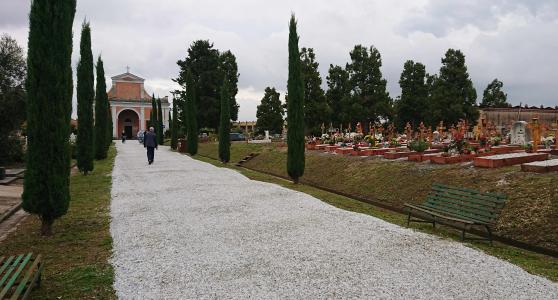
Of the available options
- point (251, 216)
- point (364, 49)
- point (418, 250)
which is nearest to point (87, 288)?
point (251, 216)

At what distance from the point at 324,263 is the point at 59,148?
14.9ft

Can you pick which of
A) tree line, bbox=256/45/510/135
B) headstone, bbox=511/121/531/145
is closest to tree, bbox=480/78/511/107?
tree line, bbox=256/45/510/135

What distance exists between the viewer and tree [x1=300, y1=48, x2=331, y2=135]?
34.2 meters

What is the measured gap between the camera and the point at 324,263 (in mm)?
4781

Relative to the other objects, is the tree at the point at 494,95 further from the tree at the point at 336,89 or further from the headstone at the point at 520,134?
the headstone at the point at 520,134

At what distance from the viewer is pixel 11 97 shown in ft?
57.3

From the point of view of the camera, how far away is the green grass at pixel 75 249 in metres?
4.06

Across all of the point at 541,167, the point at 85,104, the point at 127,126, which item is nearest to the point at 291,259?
the point at 541,167

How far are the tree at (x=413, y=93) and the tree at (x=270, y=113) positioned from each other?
45.7ft

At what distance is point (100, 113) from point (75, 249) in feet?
53.5

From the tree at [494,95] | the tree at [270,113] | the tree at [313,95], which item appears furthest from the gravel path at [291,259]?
the tree at [494,95]

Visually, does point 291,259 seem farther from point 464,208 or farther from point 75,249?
point 464,208

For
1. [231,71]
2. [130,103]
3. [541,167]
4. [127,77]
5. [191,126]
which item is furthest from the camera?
[127,77]

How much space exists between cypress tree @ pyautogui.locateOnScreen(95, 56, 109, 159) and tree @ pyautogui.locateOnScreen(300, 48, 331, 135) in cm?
1809
